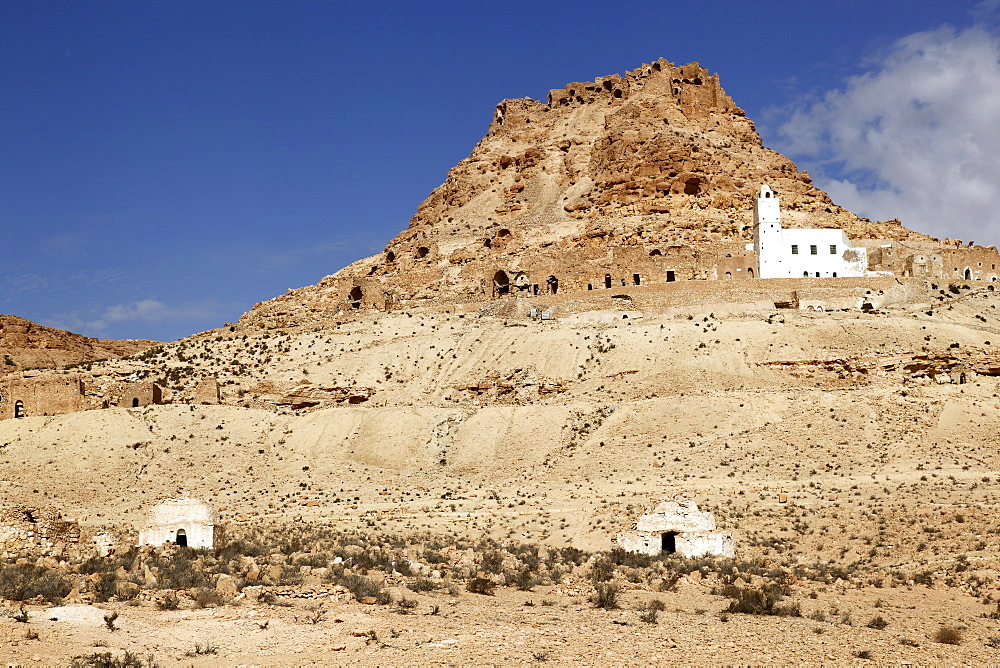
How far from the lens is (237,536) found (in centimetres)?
2380

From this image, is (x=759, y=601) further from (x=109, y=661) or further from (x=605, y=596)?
(x=109, y=661)

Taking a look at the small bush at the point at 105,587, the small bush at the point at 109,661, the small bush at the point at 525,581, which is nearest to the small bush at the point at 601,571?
the small bush at the point at 525,581

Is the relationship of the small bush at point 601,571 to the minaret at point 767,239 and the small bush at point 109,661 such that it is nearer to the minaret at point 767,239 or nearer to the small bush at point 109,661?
the small bush at point 109,661

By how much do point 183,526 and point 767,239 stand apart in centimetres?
3545

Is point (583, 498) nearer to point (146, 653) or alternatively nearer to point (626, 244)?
point (146, 653)

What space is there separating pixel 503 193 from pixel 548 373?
1392 inches

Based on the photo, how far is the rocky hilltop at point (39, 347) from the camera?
56500mm

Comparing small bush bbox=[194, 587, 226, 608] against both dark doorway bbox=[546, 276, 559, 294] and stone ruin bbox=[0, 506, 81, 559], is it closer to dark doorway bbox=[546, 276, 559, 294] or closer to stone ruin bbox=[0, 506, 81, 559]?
stone ruin bbox=[0, 506, 81, 559]

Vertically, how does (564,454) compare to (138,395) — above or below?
below

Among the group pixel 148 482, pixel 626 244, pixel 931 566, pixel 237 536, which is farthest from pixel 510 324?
pixel 931 566

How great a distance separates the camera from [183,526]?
21.8 m

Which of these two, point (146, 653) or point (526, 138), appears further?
point (526, 138)

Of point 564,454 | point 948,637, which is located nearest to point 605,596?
point 948,637

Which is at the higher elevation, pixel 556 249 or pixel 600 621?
pixel 556 249
